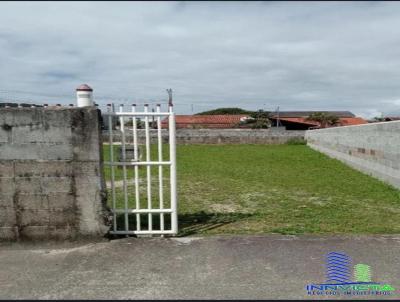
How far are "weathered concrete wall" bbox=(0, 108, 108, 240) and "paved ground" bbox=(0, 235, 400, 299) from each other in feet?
0.80

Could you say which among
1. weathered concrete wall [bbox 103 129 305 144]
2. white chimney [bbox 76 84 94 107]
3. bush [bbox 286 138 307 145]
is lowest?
bush [bbox 286 138 307 145]

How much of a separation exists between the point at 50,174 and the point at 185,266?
1958 mm

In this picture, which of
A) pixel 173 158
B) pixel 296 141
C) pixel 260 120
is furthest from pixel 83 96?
pixel 260 120

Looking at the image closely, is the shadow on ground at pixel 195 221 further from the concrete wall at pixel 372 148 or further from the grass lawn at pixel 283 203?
the concrete wall at pixel 372 148

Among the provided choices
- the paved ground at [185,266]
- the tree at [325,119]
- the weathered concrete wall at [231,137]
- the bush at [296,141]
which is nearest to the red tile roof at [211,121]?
the weathered concrete wall at [231,137]

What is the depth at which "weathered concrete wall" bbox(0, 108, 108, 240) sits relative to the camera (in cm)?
398

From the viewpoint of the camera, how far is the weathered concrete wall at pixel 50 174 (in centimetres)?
398

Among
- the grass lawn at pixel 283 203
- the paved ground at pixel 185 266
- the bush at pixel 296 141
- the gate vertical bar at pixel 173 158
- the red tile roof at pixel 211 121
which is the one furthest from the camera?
the red tile roof at pixel 211 121

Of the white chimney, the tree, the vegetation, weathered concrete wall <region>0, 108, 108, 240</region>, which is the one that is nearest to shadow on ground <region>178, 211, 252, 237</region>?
weathered concrete wall <region>0, 108, 108, 240</region>

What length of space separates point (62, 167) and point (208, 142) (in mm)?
23204

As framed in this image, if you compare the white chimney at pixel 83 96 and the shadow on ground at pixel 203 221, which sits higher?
the white chimney at pixel 83 96

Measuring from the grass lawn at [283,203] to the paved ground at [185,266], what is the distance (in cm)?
58

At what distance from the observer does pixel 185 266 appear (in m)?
3.48

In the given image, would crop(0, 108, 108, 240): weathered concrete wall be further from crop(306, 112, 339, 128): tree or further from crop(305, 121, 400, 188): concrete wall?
crop(306, 112, 339, 128): tree
